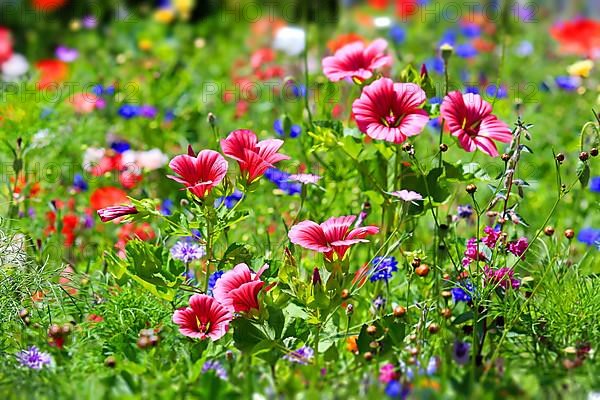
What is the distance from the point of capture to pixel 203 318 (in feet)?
5.74

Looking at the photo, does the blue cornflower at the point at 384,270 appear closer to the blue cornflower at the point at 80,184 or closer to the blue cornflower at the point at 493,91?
the blue cornflower at the point at 80,184

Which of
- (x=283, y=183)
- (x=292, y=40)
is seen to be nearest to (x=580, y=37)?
(x=292, y=40)

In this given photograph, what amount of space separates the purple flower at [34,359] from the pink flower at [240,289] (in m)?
0.36

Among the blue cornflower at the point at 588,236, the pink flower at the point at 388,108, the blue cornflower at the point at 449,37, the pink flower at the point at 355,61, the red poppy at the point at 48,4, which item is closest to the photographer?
the pink flower at the point at 388,108

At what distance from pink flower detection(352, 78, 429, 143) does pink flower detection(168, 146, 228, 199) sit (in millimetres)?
321

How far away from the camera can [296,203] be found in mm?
2668

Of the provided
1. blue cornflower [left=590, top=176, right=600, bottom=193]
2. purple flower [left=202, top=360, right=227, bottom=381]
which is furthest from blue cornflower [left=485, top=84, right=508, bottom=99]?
purple flower [left=202, top=360, right=227, bottom=381]

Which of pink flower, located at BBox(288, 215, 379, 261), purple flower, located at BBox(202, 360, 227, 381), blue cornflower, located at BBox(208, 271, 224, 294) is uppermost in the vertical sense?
pink flower, located at BBox(288, 215, 379, 261)

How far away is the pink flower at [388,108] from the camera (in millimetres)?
1916

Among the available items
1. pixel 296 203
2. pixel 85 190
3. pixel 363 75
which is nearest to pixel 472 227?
pixel 296 203

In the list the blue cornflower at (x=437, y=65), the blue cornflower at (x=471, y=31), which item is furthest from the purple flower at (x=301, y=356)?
the blue cornflower at (x=471, y=31)

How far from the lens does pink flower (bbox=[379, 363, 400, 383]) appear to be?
1719mm

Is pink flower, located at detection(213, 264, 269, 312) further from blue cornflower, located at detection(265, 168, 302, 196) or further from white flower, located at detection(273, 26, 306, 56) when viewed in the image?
white flower, located at detection(273, 26, 306, 56)

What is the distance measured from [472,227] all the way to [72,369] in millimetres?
1314
